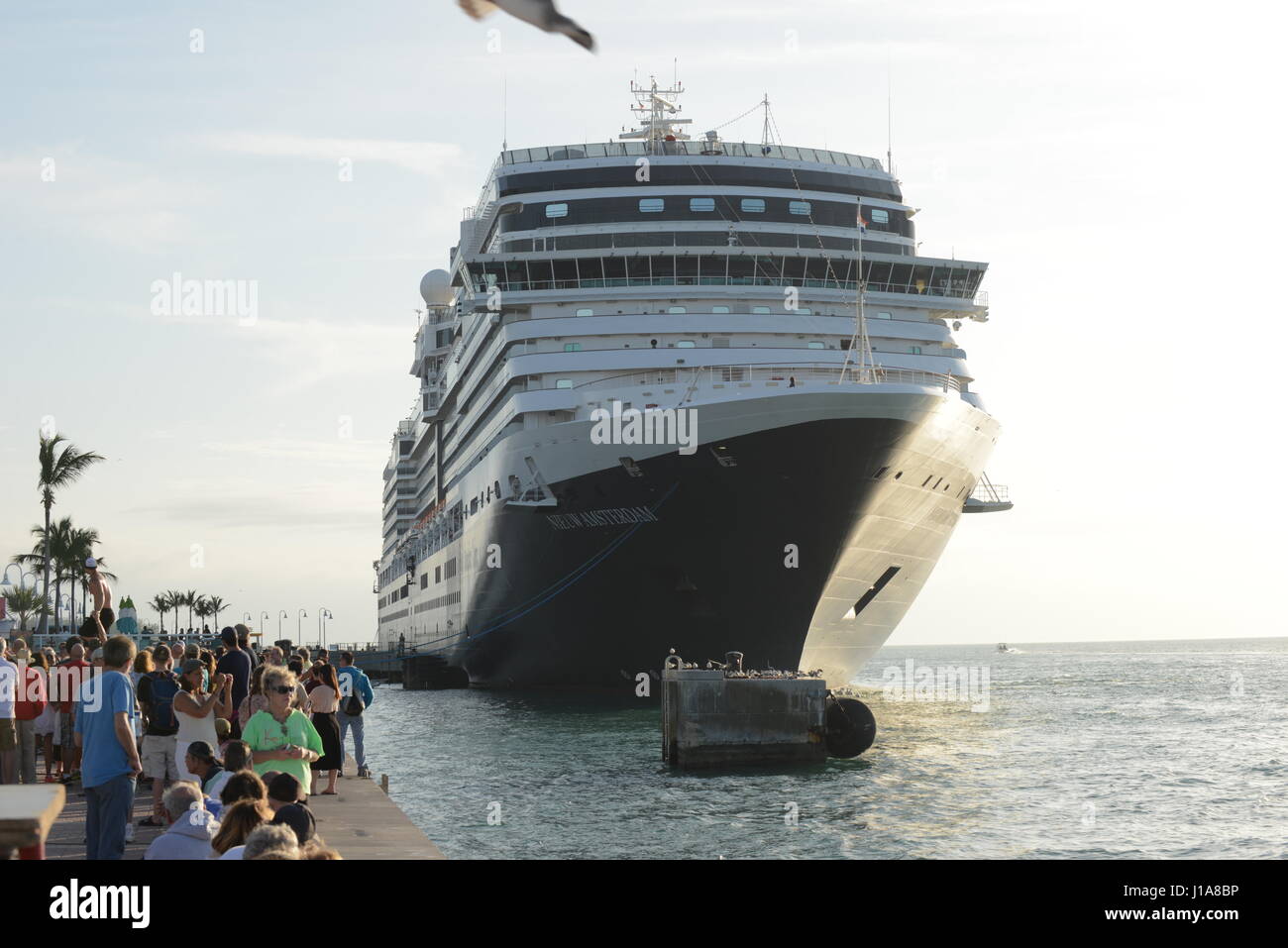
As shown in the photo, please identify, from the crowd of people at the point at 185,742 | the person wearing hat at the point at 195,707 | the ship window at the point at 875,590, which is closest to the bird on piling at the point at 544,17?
the crowd of people at the point at 185,742

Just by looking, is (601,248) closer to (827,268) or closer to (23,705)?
(827,268)

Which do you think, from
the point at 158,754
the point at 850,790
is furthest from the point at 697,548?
the point at 158,754

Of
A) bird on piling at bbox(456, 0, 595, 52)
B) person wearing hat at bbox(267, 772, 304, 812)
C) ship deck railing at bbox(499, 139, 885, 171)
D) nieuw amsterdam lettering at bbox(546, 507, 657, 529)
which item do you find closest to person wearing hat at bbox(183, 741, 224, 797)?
person wearing hat at bbox(267, 772, 304, 812)

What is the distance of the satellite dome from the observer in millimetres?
75125

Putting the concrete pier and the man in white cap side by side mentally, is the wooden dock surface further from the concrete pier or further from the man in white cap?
the concrete pier

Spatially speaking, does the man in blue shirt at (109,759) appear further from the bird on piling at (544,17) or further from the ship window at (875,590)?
the ship window at (875,590)

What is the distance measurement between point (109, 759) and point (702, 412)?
21089mm

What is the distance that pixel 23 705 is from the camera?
47.1 ft

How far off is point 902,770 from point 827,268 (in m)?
15.5

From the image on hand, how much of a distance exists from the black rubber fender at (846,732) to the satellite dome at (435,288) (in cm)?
5023

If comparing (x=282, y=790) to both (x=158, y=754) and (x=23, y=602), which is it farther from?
(x=23, y=602)

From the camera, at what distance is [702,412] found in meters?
30.0
